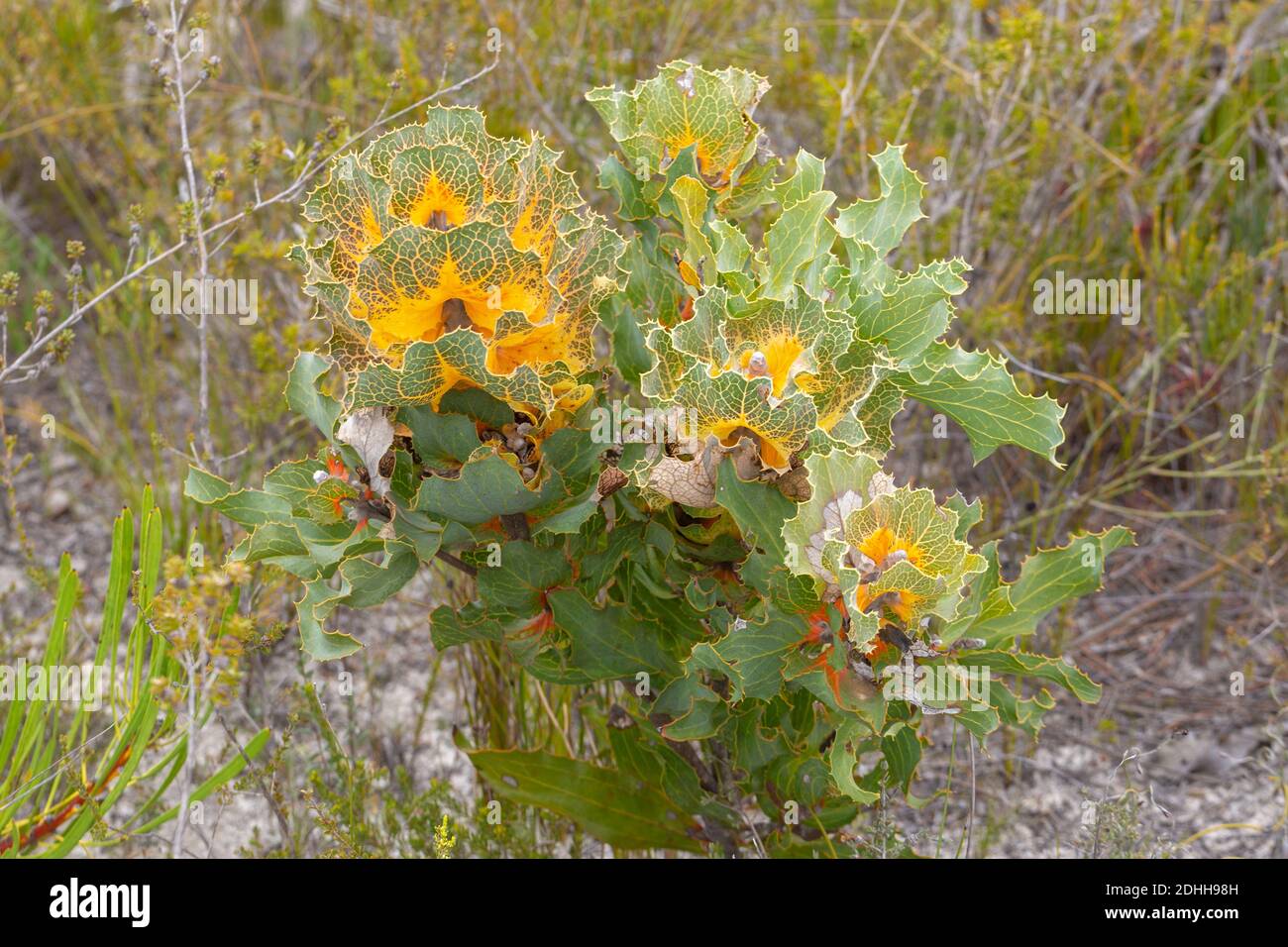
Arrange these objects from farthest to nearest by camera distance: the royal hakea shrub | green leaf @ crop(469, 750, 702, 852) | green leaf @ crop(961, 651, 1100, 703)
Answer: green leaf @ crop(469, 750, 702, 852)
green leaf @ crop(961, 651, 1100, 703)
the royal hakea shrub

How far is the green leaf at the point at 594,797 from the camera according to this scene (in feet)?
5.04

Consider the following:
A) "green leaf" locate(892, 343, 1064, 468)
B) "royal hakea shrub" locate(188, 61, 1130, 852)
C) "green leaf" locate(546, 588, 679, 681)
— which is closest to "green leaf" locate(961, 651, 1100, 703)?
"royal hakea shrub" locate(188, 61, 1130, 852)

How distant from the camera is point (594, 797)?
5.11ft

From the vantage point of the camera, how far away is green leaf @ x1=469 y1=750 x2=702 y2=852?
1.54 metres

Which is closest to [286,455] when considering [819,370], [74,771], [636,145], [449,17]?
[449,17]

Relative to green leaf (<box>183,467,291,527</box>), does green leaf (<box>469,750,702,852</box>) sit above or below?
below

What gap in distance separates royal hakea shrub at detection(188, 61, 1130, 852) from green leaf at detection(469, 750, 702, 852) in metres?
0.17

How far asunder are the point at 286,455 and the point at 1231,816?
78.2 inches

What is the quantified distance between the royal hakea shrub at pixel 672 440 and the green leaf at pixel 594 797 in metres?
0.17

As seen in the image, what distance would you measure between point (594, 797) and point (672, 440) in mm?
583

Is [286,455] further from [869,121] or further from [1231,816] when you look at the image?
[1231,816]

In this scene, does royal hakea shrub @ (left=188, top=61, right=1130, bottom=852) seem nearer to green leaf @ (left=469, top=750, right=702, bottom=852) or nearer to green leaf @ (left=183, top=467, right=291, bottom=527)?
green leaf @ (left=183, top=467, right=291, bottom=527)

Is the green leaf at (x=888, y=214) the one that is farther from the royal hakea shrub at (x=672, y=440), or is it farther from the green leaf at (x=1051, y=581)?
the green leaf at (x=1051, y=581)

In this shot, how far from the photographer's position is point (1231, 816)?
7.11ft
